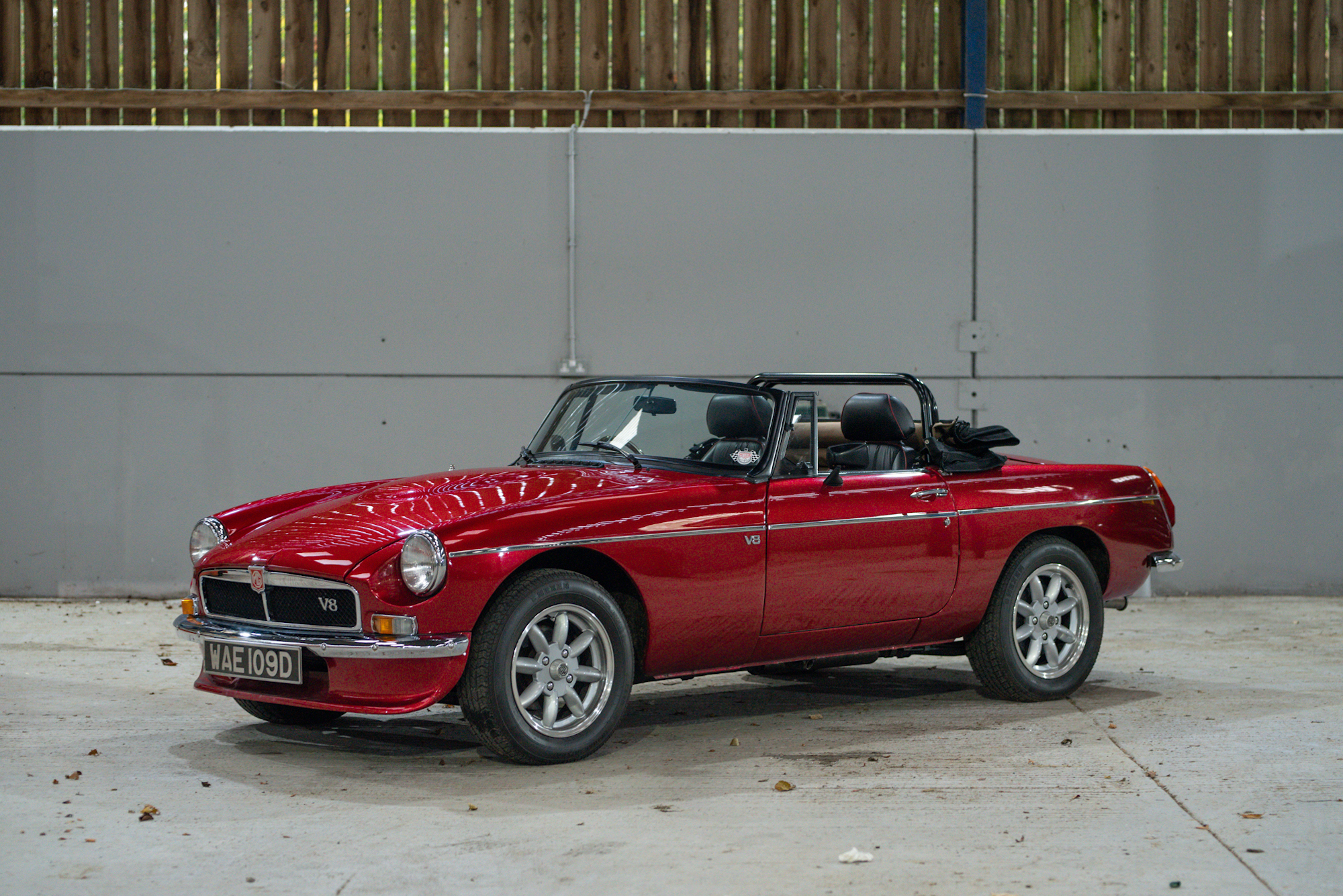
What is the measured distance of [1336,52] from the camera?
430 inches

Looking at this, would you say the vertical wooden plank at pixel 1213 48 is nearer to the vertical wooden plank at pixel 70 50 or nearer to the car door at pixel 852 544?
the car door at pixel 852 544

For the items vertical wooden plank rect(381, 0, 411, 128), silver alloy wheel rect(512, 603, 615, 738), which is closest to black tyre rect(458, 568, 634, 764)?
silver alloy wheel rect(512, 603, 615, 738)

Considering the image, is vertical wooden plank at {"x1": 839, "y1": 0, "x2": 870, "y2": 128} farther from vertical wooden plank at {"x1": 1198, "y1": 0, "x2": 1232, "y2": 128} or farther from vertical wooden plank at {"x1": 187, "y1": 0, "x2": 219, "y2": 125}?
vertical wooden plank at {"x1": 187, "y1": 0, "x2": 219, "y2": 125}

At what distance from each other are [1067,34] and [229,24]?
20.5ft

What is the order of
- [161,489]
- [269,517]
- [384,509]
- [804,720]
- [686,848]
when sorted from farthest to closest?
1. [161,489]
2. [804,720]
3. [269,517]
4. [384,509]
5. [686,848]

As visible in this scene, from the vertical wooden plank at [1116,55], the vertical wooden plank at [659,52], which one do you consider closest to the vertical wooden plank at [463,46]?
the vertical wooden plank at [659,52]

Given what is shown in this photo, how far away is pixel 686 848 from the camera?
13.8 feet

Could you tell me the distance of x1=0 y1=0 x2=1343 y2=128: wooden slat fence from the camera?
1065cm

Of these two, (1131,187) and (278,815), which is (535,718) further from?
(1131,187)

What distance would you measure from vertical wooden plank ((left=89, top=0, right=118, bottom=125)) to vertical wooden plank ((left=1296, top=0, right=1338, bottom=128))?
883cm

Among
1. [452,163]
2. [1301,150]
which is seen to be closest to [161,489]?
[452,163]

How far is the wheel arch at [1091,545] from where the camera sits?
6805mm

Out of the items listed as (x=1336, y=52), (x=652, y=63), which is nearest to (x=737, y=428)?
(x=652, y=63)

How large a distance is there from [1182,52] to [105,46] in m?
8.02
